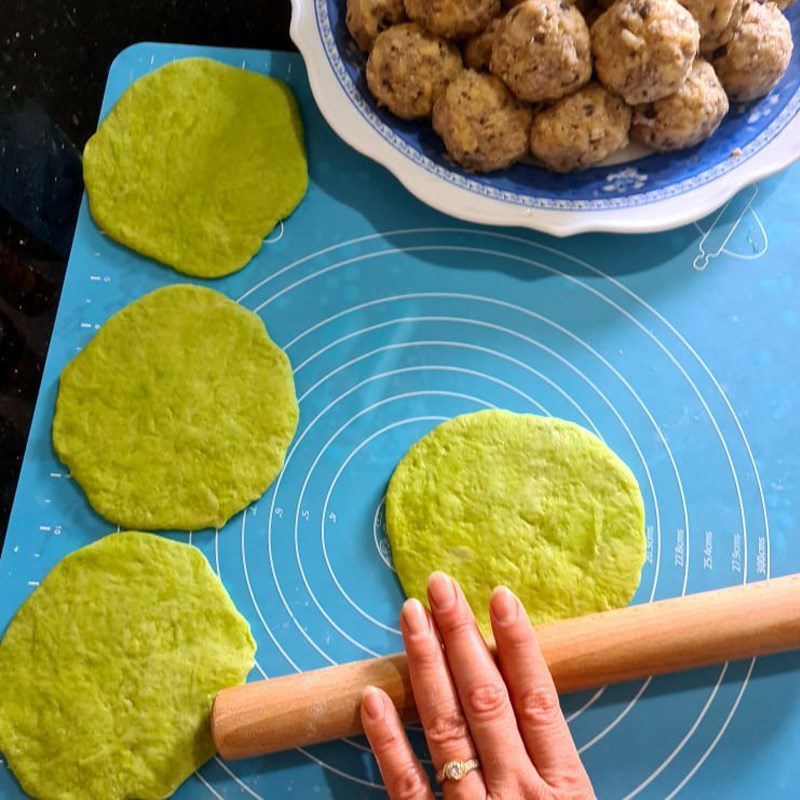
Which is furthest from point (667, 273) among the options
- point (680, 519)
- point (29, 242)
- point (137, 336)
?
point (29, 242)

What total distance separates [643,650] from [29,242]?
1281 mm

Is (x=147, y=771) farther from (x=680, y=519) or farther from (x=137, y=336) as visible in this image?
(x=680, y=519)

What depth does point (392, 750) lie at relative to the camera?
3.19 feet

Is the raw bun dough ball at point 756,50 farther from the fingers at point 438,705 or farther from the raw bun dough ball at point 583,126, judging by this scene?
the fingers at point 438,705

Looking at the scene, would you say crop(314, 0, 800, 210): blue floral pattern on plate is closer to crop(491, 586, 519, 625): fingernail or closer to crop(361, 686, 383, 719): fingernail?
crop(491, 586, 519, 625): fingernail

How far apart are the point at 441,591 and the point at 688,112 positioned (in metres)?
0.75

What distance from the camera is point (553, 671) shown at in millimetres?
1010

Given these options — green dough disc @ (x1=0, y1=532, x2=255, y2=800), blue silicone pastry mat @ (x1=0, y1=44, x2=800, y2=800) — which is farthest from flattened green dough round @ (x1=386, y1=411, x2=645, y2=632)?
green dough disc @ (x1=0, y1=532, x2=255, y2=800)

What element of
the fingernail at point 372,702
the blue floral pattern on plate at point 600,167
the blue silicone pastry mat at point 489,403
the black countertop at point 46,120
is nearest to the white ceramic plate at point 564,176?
the blue floral pattern on plate at point 600,167

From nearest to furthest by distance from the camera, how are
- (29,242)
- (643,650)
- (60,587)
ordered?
1. (643,650)
2. (60,587)
3. (29,242)

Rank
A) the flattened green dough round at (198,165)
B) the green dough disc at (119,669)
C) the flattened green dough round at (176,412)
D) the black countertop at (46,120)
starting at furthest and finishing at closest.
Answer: the black countertop at (46,120), the flattened green dough round at (198,165), the flattened green dough round at (176,412), the green dough disc at (119,669)

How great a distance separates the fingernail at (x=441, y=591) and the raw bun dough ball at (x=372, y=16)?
800mm

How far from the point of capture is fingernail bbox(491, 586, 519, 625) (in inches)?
38.9

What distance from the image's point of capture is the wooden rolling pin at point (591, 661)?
1005 mm
